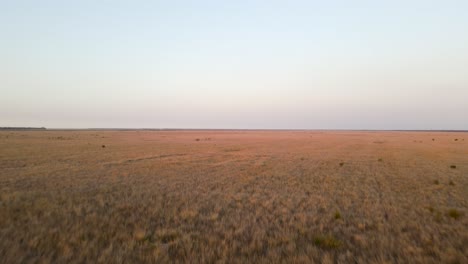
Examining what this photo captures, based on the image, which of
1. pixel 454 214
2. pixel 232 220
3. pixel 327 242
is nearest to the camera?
pixel 327 242

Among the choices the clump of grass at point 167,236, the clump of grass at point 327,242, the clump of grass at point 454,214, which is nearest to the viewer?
the clump of grass at point 327,242

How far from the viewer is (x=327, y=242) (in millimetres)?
5086

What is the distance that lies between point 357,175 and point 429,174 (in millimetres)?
4092

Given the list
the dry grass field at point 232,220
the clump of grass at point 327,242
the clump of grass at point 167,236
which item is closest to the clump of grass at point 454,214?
the dry grass field at point 232,220

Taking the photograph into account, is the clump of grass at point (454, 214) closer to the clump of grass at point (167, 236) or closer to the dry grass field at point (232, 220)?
the dry grass field at point (232, 220)

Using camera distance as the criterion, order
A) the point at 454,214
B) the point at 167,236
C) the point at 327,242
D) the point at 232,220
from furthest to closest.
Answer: the point at 454,214, the point at 232,220, the point at 167,236, the point at 327,242

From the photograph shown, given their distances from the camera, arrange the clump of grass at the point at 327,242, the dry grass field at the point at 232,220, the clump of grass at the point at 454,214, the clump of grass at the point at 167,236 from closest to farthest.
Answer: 1. the dry grass field at the point at 232,220
2. the clump of grass at the point at 327,242
3. the clump of grass at the point at 167,236
4. the clump of grass at the point at 454,214

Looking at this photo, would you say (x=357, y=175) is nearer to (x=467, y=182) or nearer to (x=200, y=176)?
(x=467, y=182)

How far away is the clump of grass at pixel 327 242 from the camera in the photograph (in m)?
5.02

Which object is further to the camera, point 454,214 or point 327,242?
point 454,214

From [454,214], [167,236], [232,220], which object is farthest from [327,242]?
[454,214]

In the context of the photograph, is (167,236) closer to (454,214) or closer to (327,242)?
(327,242)

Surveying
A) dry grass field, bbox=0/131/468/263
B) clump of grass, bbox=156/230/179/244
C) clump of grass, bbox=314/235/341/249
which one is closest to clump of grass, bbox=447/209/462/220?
dry grass field, bbox=0/131/468/263

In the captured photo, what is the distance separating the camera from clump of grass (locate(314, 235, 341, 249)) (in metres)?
5.02
